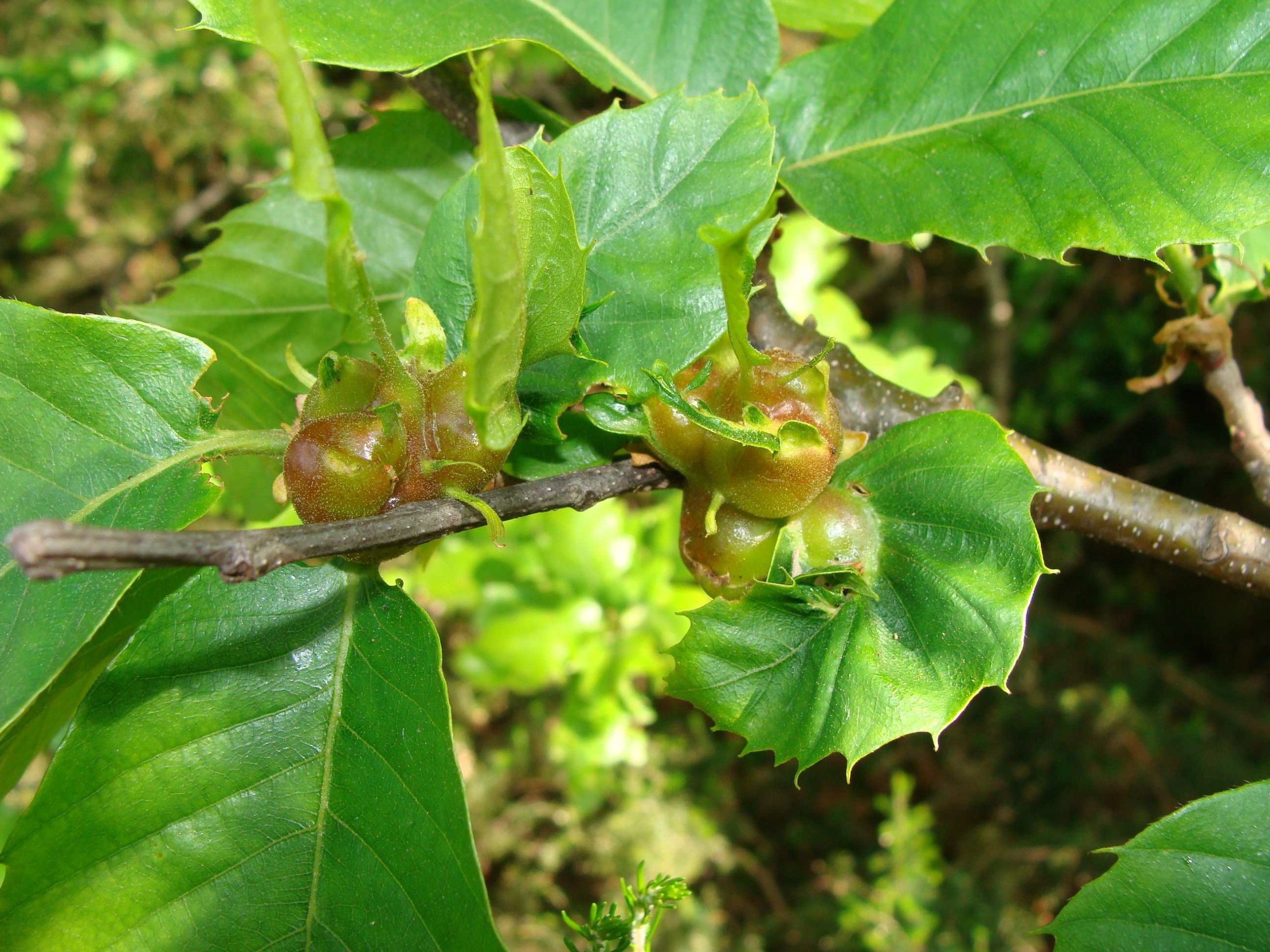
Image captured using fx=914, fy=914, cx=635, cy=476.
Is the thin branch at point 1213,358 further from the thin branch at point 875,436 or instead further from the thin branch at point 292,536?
the thin branch at point 292,536

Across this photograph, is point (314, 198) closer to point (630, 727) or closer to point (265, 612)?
point (265, 612)

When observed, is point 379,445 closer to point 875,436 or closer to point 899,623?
point 899,623

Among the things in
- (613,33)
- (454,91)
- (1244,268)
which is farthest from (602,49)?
(1244,268)

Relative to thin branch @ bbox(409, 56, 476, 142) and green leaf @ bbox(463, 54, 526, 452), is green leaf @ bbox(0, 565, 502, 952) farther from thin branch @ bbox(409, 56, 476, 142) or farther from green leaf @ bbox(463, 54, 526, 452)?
thin branch @ bbox(409, 56, 476, 142)

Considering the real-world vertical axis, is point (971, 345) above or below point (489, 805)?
above

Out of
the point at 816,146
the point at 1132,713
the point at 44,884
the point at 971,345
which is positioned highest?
the point at 816,146

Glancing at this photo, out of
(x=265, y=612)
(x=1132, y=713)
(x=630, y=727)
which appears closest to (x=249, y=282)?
(x=265, y=612)
